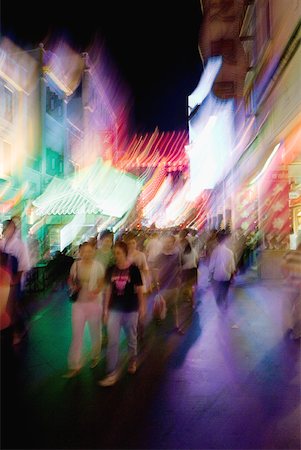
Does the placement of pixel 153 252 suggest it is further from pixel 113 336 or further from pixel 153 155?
pixel 153 155

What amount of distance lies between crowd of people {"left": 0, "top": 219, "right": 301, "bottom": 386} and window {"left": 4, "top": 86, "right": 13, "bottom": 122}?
51.8 feet

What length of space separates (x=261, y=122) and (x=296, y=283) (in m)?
10.3

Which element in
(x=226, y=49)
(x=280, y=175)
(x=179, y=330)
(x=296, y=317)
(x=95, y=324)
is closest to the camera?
(x=95, y=324)

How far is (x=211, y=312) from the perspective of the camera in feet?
28.7

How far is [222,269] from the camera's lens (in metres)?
7.90

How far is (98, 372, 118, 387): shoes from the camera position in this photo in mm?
4800

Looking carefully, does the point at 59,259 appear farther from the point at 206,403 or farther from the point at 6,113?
the point at 6,113

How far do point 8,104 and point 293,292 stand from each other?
63.5 ft

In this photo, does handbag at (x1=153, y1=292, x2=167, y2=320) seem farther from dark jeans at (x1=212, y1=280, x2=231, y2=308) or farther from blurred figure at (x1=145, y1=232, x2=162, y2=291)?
dark jeans at (x1=212, y1=280, x2=231, y2=308)

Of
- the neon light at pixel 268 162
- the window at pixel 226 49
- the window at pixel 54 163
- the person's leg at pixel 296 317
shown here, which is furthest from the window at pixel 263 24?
the window at pixel 54 163

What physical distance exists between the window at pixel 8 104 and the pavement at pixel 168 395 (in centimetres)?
1668

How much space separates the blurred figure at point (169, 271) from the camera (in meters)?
7.47

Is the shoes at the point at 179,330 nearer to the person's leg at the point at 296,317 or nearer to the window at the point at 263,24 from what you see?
the person's leg at the point at 296,317

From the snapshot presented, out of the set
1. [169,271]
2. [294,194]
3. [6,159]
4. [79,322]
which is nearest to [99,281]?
[79,322]
